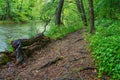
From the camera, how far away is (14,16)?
44844 millimetres

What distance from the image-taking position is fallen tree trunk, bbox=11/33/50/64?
1050cm

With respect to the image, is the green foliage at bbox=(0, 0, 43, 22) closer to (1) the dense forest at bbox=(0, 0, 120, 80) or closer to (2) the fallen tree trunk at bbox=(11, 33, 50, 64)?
(1) the dense forest at bbox=(0, 0, 120, 80)

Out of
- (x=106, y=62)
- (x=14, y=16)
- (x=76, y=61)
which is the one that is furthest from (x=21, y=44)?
(x=14, y=16)

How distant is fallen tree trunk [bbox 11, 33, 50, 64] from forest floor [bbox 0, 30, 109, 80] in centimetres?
38

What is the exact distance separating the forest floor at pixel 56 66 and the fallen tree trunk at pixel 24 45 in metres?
0.38

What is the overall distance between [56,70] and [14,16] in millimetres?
38343

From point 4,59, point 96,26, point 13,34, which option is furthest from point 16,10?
point 4,59

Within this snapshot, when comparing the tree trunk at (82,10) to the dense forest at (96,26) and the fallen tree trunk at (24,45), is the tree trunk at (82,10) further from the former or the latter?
the fallen tree trunk at (24,45)

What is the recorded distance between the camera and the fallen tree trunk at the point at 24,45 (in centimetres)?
1050

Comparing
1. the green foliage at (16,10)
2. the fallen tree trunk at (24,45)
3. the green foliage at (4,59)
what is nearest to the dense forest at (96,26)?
the fallen tree trunk at (24,45)

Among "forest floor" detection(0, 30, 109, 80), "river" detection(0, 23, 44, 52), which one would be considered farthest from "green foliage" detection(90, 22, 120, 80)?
"river" detection(0, 23, 44, 52)

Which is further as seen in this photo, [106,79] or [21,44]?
[21,44]

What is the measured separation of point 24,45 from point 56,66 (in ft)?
11.1

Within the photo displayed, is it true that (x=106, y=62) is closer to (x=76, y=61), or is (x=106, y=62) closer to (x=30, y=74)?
(x=76, y=61)
